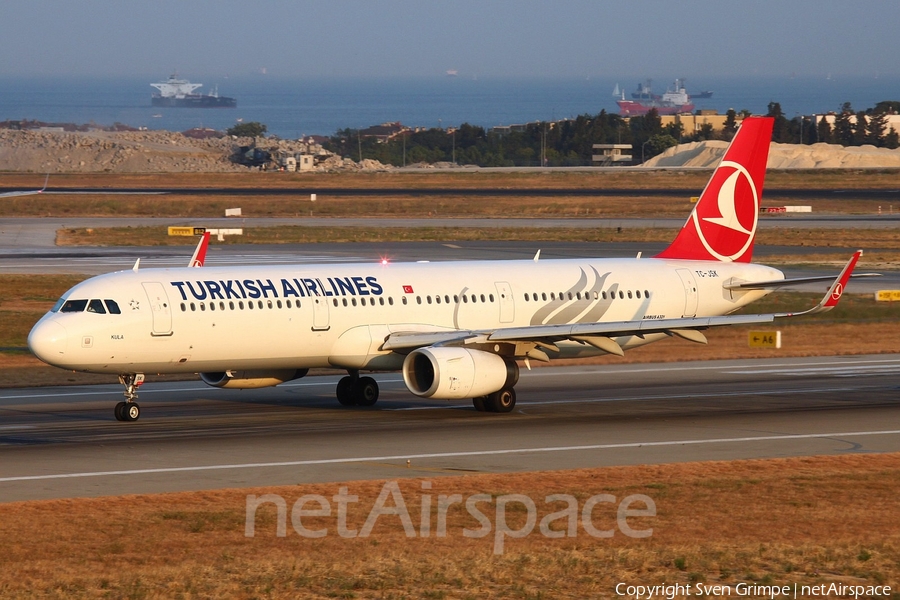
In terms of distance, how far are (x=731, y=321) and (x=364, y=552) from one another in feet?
55.1

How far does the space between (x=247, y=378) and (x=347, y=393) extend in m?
3.09

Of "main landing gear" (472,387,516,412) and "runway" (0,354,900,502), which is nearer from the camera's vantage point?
"runway" (0,354,900,502)

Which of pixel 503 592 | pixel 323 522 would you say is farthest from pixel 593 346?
pixel 503 592

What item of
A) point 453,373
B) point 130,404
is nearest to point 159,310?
point 130,404

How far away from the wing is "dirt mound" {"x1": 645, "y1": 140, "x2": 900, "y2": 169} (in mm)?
141328

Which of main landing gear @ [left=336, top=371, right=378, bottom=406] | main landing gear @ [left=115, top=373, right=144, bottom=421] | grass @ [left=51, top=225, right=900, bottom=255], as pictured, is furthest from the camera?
grass @ [left=51, top=225, right=900, bottom=255]

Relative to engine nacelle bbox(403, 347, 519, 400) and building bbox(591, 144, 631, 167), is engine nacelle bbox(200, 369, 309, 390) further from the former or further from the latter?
building bbox(591, 144, 631, 167)

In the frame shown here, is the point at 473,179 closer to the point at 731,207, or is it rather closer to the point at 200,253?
the point at 731,207

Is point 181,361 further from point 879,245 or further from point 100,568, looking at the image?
point 879,245

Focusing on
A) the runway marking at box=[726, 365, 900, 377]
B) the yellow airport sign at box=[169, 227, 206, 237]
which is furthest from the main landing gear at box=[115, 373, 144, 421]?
the yellow airport sign at box=[169, 227, 206, 237]

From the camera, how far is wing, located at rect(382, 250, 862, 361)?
3369 centimetres

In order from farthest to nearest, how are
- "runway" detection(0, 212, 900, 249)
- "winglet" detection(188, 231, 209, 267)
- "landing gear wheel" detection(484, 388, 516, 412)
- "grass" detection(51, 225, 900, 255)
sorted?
"runway" detection(0, 212, 900, 249)
"grass" detection(51, 225, 900, 255)
"winglet" detection(188, 231, 209, 267)
"landing gear wheel" detection(484, 388, 516, 412)

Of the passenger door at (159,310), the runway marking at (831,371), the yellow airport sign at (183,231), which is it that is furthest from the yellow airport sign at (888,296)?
the yellow airport sign at (183,231)

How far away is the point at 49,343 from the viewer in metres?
30.7
